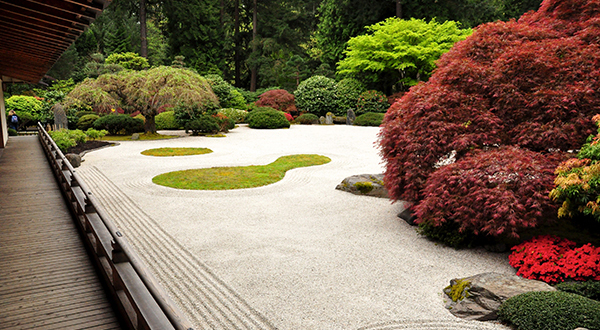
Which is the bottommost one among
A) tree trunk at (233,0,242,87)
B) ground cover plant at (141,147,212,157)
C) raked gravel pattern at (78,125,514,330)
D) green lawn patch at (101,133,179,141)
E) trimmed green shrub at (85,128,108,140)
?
raked gravel pattern at (78,125,514,330)

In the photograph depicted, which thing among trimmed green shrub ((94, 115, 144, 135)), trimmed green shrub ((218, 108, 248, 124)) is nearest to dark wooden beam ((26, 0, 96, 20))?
trimmed green shrub ((94, 115, 144, 135))

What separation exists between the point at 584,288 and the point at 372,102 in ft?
82.6

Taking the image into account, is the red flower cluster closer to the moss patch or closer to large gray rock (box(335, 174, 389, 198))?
the moss patch

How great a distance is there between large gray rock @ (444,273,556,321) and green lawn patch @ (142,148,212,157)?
503 inches

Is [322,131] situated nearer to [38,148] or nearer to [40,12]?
[38,148]

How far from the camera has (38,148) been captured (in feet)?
47.5

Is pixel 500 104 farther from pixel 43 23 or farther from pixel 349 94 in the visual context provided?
pixel 349 94

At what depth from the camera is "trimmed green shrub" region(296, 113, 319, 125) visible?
29000 mm

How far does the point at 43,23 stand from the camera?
15.6 ft

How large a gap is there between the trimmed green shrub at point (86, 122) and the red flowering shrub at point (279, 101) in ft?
41.8

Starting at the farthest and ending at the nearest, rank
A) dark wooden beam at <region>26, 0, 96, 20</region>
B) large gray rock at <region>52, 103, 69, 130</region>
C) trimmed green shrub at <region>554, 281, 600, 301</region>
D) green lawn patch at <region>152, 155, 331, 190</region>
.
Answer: large gray rock at <region>52, 103, 69, 130</region> < green lawn patch at <region>152, 155, 331, 190</region> < trimmed green shrub at <region>554, 281, 600, 301</region> < dark wooden beam at <region>26, 0, 96, 20</region>

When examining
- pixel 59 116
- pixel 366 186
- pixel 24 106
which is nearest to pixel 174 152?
pixel 59 116

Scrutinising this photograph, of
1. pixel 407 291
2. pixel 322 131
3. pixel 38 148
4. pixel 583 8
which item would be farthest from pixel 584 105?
pixel 322 131

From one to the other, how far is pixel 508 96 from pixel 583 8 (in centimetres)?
200
